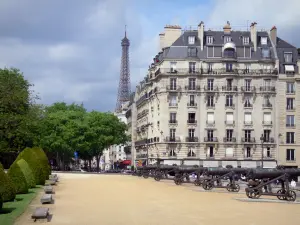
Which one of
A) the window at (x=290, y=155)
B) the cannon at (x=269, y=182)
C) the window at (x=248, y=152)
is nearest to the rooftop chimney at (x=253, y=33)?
the window at (x=248, y=152)

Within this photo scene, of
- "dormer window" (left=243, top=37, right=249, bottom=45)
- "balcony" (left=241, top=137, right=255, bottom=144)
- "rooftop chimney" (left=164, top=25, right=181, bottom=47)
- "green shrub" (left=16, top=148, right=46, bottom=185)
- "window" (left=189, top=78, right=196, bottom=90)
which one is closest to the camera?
"green shrub" (left=16, top=148, right=46, bottom=185)

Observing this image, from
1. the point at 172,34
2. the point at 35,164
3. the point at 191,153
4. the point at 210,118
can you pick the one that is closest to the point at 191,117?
the point at 210,118

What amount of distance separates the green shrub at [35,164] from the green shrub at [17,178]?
7901 mm

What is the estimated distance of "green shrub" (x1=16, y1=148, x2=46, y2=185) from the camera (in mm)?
35969

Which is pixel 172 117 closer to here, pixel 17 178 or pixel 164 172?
pixel 164 172

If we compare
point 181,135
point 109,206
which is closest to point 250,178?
point 109,206

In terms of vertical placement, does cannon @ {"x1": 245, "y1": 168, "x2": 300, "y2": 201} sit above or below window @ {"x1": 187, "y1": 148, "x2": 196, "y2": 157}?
below

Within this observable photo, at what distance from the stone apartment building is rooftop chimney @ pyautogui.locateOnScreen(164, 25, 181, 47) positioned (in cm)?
428

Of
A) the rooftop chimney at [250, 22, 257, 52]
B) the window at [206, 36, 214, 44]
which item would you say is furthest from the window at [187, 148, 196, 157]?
the rooftop chimney at [250, 22, 257, 52]

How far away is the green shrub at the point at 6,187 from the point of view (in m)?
20.1

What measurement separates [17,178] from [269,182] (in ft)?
46.9

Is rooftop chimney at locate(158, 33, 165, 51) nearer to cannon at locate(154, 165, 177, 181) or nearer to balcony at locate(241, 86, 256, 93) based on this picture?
balcony at locate(241, 86, 256, 93)

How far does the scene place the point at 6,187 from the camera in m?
20.9

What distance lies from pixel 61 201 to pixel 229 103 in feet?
186
